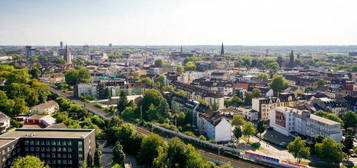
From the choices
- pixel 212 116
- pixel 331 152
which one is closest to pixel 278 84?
pixel 212 116

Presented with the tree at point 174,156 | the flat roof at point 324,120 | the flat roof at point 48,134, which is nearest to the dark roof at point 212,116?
the tree at point 174,156

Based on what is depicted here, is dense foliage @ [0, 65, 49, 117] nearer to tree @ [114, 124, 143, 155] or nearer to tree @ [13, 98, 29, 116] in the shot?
tree @ [13, 98, 29, 116]

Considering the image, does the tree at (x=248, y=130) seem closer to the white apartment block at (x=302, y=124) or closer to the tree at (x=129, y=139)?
the white apartment block at (x=302, y=124)

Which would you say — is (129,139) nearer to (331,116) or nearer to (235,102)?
(331,116)

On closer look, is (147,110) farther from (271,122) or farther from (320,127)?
(320,127)

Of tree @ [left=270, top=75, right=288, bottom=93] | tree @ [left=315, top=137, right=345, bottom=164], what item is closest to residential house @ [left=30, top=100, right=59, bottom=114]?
tree @ [left=315, top=137, right=345, bottom=164]

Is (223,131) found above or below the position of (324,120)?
below
